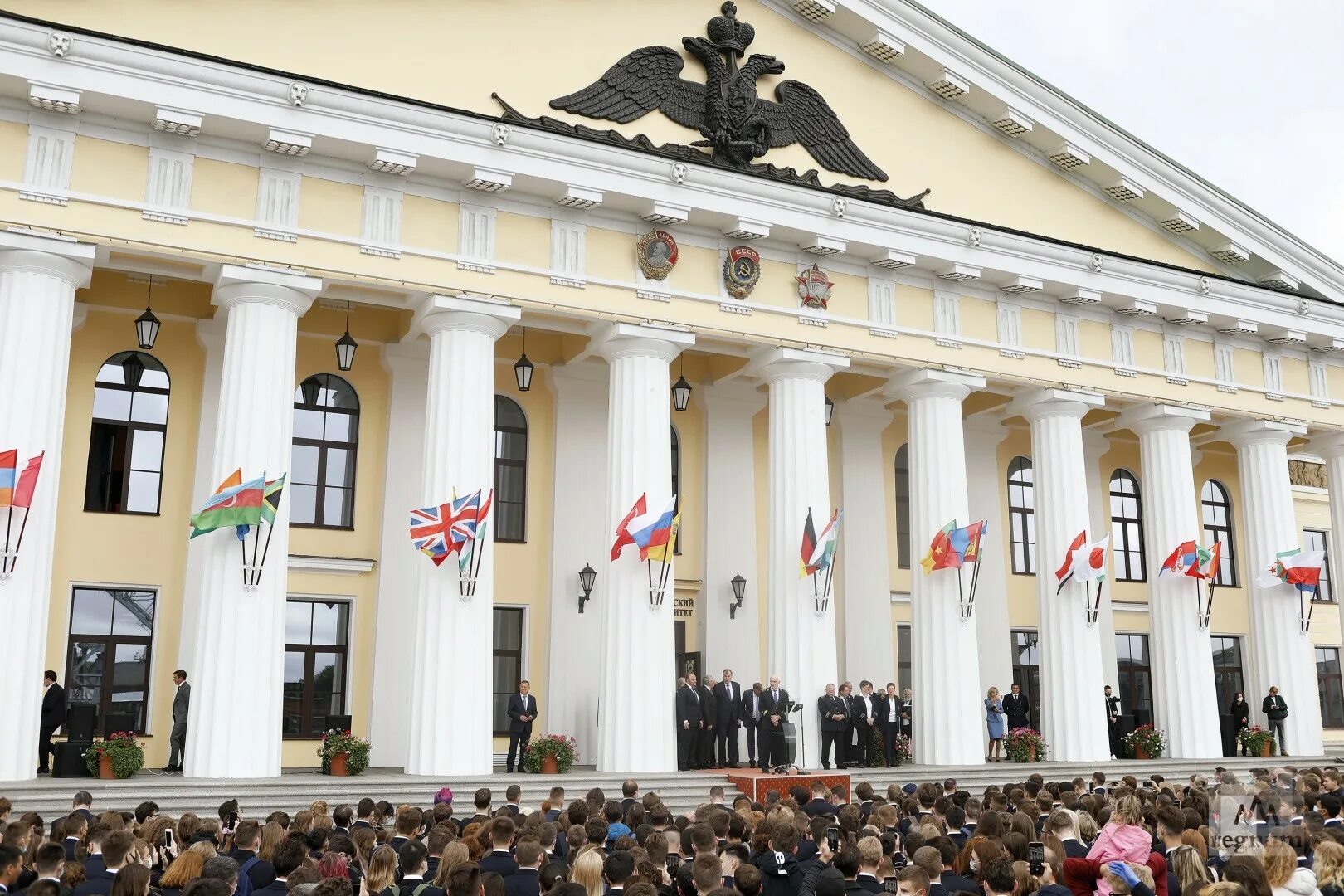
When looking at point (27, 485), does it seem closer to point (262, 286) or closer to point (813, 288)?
point (262, 286)

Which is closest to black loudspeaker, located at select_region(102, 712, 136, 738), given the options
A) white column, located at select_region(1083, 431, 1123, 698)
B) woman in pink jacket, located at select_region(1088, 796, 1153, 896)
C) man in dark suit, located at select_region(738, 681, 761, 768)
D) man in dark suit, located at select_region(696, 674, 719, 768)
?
man in dark suit, located at select_region(696, 674, 719, 768)

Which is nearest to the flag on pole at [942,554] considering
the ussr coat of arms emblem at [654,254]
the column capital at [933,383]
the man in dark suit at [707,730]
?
the column capital at [933,383]

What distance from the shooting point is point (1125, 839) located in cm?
751

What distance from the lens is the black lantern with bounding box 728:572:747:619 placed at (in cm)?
2244

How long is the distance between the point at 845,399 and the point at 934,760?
285 inches

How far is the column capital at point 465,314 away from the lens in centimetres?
1784

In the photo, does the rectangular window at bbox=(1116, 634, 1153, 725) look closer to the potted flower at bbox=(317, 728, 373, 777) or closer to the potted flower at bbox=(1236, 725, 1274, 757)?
the potted flower at bbox=(1236, 725, 1274, 757)

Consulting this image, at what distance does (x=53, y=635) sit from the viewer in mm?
17953

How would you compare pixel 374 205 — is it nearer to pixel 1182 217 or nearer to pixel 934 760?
pixel 934 760

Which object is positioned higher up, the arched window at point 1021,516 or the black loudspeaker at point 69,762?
the arched window at point 1021,516

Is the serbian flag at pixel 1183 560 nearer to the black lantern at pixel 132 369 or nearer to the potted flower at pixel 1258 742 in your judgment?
the potted flower at pixel 1258 742

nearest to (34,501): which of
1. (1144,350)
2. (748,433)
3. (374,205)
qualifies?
(374,205)

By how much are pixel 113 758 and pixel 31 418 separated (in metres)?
4.36

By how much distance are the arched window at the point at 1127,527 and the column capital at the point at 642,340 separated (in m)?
13.2
